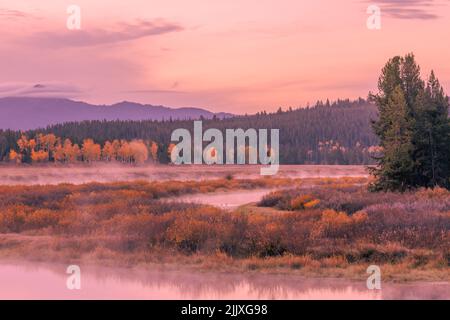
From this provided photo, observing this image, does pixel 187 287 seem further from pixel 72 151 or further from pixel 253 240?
pixel 72 151

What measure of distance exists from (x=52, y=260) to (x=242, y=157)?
122040 mm

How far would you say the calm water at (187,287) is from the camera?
626 inches

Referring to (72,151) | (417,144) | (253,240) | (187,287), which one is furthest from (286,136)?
(187,287)

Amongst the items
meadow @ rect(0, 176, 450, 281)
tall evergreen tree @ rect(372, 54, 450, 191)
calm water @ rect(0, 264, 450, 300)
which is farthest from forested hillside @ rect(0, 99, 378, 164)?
calm water @ rect(0, 264, 450, 300)

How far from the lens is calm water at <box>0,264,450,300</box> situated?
626 inches

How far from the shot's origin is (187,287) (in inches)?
668

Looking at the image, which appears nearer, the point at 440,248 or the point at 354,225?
the point at 440,248

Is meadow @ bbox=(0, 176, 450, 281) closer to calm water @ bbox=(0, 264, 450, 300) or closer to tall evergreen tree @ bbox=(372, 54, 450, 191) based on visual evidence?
calm water @ bbox=(0, 264, 450, 300)

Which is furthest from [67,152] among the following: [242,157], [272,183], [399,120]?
[399,120]

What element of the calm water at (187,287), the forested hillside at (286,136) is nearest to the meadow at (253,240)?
the calm water at (187,287)

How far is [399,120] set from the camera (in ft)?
123

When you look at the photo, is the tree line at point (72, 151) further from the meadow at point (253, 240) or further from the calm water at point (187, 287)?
the calm water at point (187, 287)

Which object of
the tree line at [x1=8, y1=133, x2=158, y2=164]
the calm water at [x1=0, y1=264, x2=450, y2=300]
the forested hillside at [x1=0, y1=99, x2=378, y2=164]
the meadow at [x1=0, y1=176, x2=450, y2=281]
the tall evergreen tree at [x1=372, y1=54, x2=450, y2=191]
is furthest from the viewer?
the forested hillside at [x1=0, y1=99, x2=378, y2=164]
